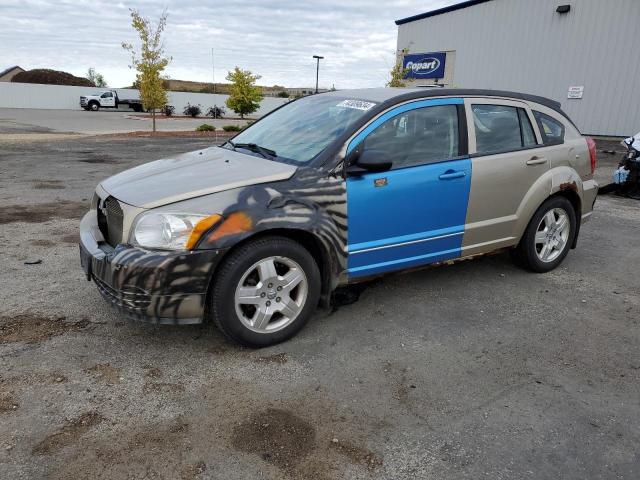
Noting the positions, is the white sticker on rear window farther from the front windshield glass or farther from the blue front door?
the blue front door

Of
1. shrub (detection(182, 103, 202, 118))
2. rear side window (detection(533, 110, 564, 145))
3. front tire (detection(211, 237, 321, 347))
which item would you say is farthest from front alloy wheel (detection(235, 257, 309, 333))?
shrub (detection(182, 103, 202, 118))

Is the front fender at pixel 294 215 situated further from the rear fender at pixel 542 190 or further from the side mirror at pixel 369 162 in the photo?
the rear fender at pixel 542 190

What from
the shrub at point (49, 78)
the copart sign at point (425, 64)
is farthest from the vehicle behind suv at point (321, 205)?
the shrub at point (49, 78)

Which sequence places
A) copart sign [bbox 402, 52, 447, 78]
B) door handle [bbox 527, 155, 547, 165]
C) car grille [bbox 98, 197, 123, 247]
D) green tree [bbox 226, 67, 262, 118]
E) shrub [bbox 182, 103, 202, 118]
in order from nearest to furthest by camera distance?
car grille [bbox 98, 197, 123, 247] → door handle [bbox 527, 155, 547, 165] → copart sign [bbox 402, 52, 447, 78] → green tree [bbox 226, 67, 262, 118] → shrub [bbox 182, 103, 202, 118]

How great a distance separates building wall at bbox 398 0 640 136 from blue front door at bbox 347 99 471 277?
62.8 ft

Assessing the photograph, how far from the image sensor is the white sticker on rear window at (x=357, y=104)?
3.92 meters

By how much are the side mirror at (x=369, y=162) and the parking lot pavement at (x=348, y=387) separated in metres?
1.20

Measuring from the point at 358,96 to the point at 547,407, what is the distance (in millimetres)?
2737

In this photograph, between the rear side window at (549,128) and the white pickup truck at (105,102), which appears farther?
the white pickup truck at (105,102)

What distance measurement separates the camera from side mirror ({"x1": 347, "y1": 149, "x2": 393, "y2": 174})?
3.54m

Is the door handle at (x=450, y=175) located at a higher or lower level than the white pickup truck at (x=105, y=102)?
lower

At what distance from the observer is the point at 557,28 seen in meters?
21.3

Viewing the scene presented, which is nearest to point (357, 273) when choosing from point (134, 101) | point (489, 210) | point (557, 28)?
point (489, 210)

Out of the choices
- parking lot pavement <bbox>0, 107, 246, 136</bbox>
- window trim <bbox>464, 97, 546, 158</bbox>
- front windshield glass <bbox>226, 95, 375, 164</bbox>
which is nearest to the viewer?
front windshield glass <bbox>226, 95, 375, 164</bbox>
